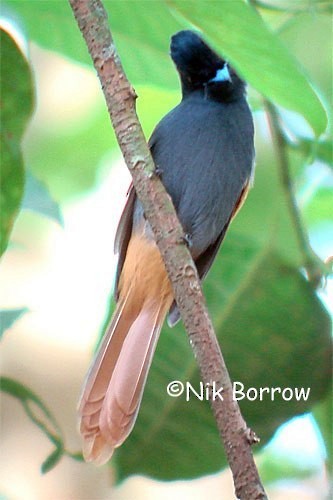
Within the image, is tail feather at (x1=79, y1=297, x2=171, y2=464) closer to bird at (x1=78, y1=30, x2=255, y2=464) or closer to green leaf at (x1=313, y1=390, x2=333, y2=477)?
bird at (x1=78, y1=30, x2=255, y2=464)

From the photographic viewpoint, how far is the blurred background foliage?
1.75m

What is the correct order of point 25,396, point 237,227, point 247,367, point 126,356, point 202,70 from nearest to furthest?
point 25,396
point 247,367
point 237,227
point 126,356
point 202,70

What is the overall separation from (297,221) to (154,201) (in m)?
0.50

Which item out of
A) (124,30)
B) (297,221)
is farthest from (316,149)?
(124,30)

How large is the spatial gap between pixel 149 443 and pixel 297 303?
43 centimetres

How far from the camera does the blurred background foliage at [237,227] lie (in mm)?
1752

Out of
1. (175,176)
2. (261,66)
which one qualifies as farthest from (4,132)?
(175,176)

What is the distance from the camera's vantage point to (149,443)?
2.01 metres

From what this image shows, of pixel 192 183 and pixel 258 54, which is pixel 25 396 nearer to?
pixel 258 54

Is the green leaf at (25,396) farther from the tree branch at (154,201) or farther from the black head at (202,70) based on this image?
the black head at (202,70)

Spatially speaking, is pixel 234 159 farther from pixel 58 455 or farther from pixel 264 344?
pixel 58 455

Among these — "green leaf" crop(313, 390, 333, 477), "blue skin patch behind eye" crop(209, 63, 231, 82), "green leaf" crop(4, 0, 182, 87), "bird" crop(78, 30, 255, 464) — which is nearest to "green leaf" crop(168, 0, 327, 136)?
"green leaf" crop(4, 0, 182, 87)

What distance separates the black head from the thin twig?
1.55 feet

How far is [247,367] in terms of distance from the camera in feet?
6.81
